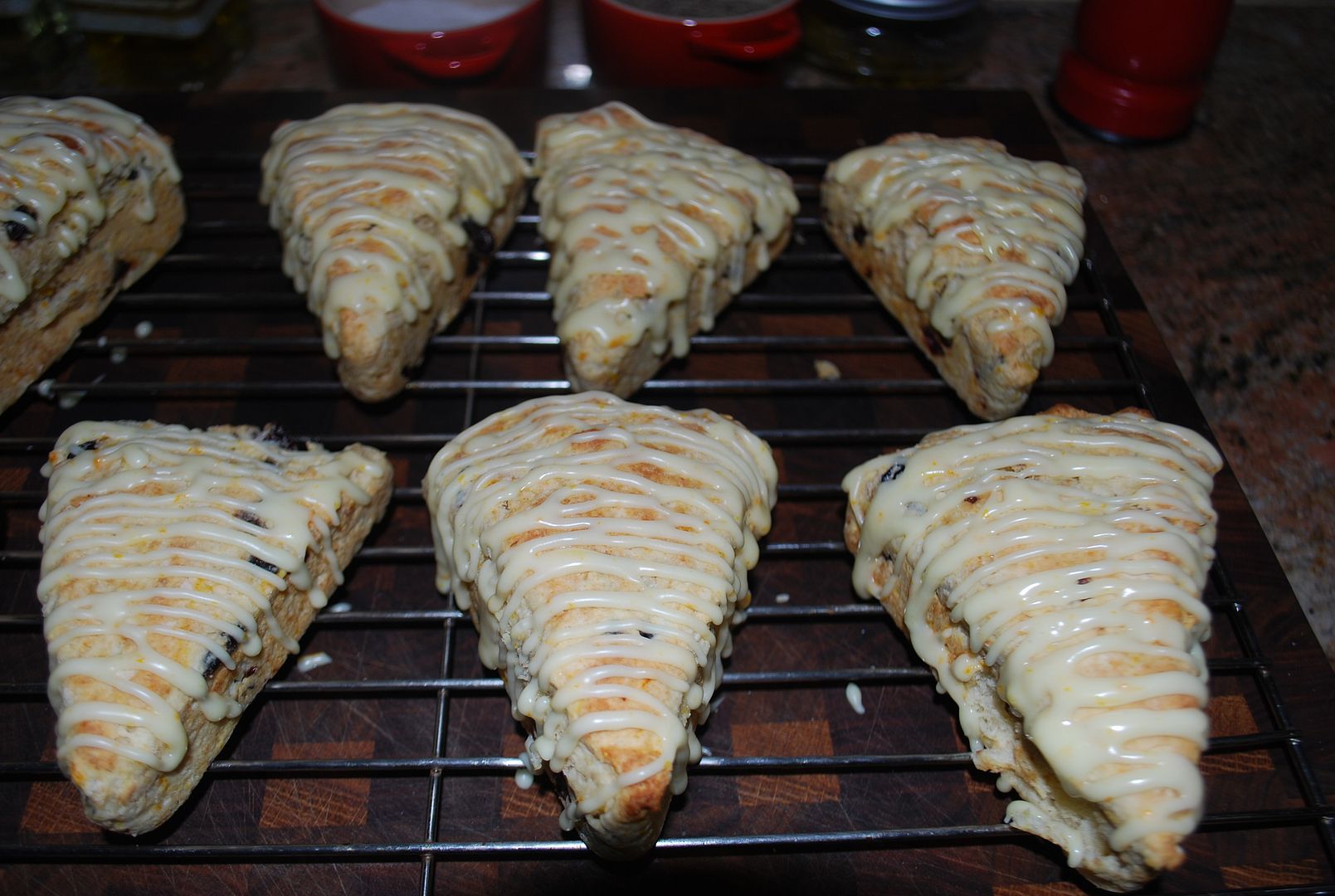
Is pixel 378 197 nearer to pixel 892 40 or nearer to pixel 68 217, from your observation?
pixel 68 217

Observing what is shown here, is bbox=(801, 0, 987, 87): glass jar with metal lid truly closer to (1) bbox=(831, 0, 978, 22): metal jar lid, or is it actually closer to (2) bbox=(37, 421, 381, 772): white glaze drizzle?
(1) bbox=(831, 0, 978, 22): metal jar lid

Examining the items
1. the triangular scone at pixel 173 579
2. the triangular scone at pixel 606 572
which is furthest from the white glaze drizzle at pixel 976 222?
the triangular scone at pixel 173 579

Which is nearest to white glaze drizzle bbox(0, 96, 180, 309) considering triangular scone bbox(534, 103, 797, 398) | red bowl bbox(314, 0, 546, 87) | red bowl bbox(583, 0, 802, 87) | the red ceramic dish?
red bowl bbox(314, 0, 546, 87)

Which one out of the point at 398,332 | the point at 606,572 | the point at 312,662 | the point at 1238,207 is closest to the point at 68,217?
the point at 398,332

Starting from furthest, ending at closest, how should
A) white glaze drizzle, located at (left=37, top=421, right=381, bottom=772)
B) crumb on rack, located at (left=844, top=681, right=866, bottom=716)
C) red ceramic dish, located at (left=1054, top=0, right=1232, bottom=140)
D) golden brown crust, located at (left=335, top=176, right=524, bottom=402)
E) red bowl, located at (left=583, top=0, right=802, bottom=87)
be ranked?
1. red bowl, located at (left=583, top=0, right=802, bottom=87)
2. red ceramic dish, located at (left=1054, top=0, right=1232, bottom=140)
3. golden brown crust, located at (left=335, top=176, right=524, bottom=402)
4. crumb on rack, located at (left=844, top=681, right=866, bottom=716)
5. white glaze drizzle, located at (left=37, top=421, right=381, bottom=772)

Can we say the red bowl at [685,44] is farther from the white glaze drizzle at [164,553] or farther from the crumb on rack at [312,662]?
the crumb on rack at [312,662]

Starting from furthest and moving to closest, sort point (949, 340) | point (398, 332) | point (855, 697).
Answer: point (949, 340) → point (398, 332) → point (855, 697)
